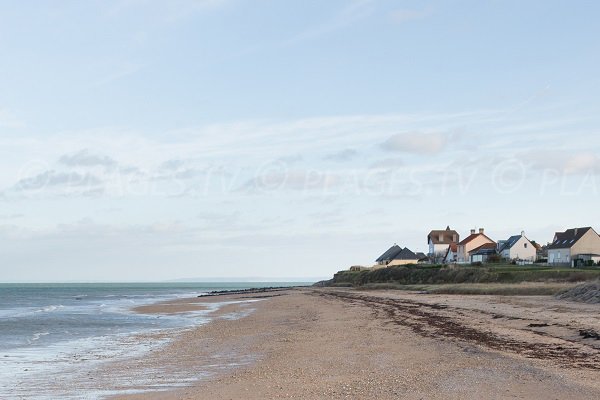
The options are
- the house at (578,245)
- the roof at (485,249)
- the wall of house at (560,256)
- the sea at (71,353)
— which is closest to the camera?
the sea at (71,353)

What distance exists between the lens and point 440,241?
128m

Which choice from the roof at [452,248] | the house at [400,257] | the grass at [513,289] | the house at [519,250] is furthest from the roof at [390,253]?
the grass at [513,289]

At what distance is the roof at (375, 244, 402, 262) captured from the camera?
133m

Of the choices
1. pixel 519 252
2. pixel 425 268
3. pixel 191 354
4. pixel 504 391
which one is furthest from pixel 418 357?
pixel 519 252

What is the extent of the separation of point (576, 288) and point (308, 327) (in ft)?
57.6

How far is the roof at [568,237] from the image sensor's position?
8356 centimetres

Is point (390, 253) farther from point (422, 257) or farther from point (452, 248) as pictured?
point (452, 248)

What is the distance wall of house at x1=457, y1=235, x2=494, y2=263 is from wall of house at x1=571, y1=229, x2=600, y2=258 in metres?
28.1

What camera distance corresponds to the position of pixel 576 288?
40.1m

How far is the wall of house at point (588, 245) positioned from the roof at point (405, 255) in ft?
160

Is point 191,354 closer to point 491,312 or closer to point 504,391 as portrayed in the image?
point 504,391

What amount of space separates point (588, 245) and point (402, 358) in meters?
71.9

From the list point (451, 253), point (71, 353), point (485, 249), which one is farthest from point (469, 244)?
point (71, 353)

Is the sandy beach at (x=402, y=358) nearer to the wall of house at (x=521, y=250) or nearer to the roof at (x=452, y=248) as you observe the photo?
the wall of house at (x=521, y=250)
